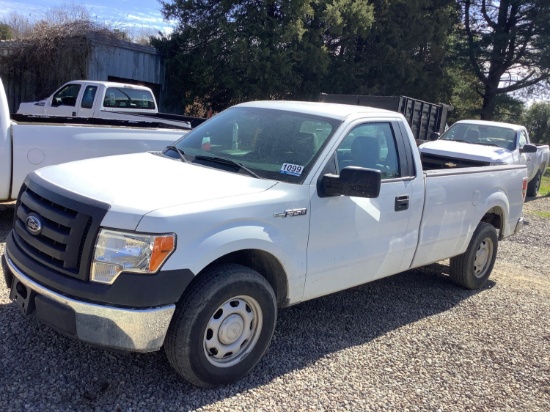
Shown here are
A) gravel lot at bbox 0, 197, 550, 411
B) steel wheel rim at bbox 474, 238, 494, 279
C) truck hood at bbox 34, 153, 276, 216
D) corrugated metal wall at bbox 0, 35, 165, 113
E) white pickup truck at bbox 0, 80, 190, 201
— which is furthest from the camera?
corrugated metal wall at bbox 0, 35, 165, 113

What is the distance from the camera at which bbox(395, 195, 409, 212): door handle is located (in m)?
4.86

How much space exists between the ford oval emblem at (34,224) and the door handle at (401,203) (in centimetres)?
286

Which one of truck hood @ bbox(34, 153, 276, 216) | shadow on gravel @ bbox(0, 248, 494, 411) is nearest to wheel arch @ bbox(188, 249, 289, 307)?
truck hood @ bbox(34, 153, 276, 216)

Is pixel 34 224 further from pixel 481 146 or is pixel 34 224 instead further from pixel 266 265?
pixel 481 146

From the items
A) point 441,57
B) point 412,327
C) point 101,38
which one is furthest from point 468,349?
point 441,57

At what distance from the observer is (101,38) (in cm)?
1898

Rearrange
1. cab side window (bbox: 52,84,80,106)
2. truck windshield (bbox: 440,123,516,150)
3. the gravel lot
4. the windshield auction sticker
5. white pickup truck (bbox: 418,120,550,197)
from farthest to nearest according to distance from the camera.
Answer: cab side window (bbox: 52,84,80,106) < truck windshield (bbox: 440,123,516,150) < white pickup truck (bbox: 418,120,550,197) < the windshield auction sticker < the gravel lot

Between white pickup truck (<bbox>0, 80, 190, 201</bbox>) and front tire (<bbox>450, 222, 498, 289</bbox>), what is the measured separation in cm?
437

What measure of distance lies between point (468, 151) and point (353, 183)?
8849 mm

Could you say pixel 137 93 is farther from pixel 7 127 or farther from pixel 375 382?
pixel 375 382

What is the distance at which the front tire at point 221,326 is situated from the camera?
3459 millimetres

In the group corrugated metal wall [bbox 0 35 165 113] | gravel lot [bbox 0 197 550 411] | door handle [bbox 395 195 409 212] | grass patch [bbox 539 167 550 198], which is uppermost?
corrugated metal wall [bbox 0 35 165 113]

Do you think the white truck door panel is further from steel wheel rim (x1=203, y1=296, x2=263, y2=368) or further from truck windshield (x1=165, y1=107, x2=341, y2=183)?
steel wheel rim (x1=203, y1=296, x2=263, y2=368)

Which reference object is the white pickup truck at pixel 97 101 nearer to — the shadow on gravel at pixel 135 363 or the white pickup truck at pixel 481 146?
the white pickup truck at pixel 481 146
